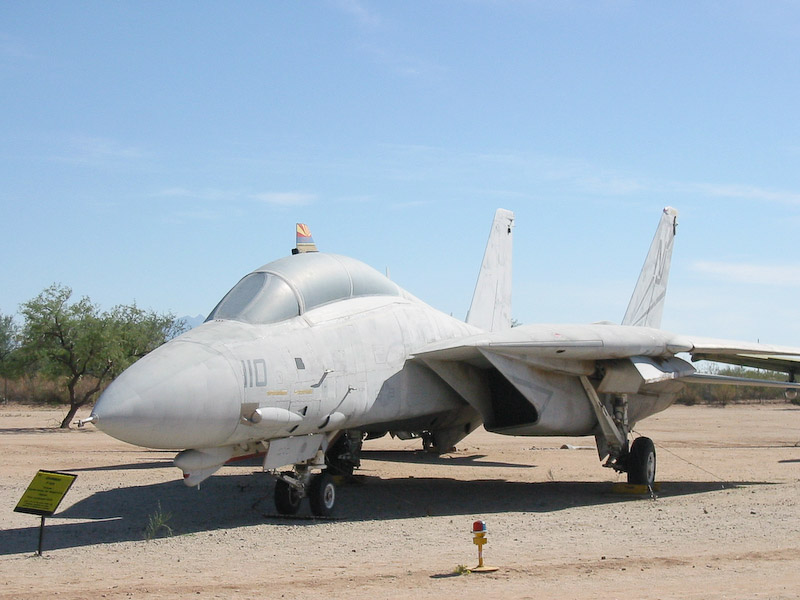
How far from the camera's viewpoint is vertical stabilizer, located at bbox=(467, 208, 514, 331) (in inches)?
710

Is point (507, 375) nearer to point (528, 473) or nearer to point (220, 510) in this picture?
point (220, 510)

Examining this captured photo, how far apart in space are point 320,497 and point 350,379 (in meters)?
1.45

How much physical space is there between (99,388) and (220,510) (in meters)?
21.7

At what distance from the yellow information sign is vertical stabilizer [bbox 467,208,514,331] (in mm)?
10312

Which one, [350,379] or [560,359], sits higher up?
[560,359]

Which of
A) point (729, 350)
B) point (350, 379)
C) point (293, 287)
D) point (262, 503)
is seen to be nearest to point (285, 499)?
point (350, 379)

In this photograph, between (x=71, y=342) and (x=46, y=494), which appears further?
(x=71, y=342)

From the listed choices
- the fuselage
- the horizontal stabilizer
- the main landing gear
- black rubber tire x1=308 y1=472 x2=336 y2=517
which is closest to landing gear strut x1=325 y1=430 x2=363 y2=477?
the fuselage

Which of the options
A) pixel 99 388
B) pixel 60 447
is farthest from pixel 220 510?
pixel 99 388

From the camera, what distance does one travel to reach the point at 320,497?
419 inches

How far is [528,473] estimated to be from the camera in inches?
668

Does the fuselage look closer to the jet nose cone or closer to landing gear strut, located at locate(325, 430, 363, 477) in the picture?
the jet nose cone

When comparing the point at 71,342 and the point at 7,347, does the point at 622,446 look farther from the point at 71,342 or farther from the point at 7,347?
the point at 7,347

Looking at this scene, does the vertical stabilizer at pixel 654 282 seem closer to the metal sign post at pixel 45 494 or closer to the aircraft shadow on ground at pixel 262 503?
the aircraft shadow on ground at pixel 262 503
